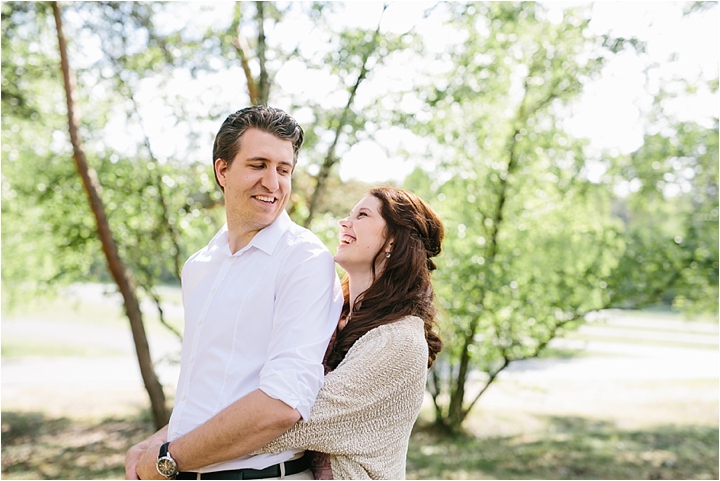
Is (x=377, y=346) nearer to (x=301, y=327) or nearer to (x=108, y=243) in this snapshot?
(x=301, y=327)

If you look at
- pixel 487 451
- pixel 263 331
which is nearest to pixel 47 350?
pixel 487 451

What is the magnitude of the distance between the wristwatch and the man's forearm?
112 millimetres

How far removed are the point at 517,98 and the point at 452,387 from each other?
4.07m

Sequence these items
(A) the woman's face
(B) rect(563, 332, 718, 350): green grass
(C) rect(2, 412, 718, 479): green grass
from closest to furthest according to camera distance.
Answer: (A) the woman's face, (C) rect(2, 412, 718, 479): green grass, (B) rect(563, 332, 718, 350): green grass

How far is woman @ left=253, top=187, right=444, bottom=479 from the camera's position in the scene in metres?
2.08

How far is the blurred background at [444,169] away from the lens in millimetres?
6969

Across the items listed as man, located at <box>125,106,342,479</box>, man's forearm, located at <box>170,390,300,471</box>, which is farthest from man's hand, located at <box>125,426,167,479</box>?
man's forearm, located at <box>170,390,300,471</box>

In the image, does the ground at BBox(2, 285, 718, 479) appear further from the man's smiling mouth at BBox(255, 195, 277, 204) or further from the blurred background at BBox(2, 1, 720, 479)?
the man's smiling mouth at BBox(255, 195, 277, 204)

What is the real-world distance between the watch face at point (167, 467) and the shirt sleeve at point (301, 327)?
0.42m

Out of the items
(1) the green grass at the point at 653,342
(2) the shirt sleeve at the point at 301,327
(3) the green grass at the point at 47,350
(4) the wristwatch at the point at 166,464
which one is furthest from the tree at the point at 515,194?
(1) the green grass at the point at 653,342

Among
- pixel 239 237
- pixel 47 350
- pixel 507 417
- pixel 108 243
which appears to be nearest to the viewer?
pixel 239 237

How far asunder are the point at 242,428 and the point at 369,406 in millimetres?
433

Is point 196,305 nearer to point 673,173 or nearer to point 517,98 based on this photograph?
point 517,98

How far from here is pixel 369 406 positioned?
2.12 meters
